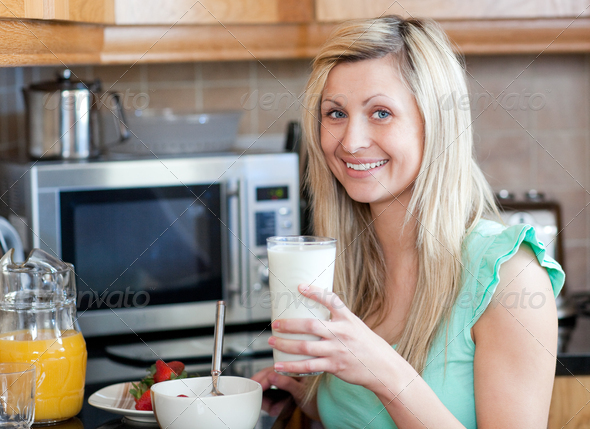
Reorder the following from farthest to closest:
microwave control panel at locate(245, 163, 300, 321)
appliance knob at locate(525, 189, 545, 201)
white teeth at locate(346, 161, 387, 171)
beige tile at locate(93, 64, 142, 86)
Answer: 1. beige tile at locate(93, 64, 142, 86)
2. appliance knob at locate(525, 189, 545, 201)
3. microwave control panel at locate(245, 163, 300, 321)
4. white teeth at locate(346, 161, 387, 171)

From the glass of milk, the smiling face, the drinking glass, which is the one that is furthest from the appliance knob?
the drinking glass

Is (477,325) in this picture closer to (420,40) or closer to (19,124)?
(420,40)

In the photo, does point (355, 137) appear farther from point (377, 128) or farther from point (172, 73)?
point (172, 73)

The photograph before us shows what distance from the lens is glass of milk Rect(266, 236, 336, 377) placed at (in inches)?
37.5

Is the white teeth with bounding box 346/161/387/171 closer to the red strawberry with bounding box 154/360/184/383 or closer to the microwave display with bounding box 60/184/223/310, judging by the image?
the red strawberry with bounding box 154/360/184/383

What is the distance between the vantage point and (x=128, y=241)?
65.4 inches

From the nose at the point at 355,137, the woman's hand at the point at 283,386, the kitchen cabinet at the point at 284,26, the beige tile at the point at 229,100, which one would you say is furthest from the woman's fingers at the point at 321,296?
the beige tile at the point at 229,100

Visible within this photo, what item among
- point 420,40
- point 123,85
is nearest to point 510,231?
point 420,40

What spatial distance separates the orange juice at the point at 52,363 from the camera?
1058 millimetres

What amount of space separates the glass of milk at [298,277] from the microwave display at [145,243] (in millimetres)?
754

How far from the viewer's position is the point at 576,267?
218 cm

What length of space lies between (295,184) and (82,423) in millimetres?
833

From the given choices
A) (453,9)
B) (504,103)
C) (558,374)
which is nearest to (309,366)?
(558,374)

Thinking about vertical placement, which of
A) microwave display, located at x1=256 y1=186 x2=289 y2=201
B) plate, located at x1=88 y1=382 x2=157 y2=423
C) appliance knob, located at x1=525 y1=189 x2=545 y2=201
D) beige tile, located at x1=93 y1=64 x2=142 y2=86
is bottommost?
plate, located at x1=88 y1=382 x2=157 y2=423
